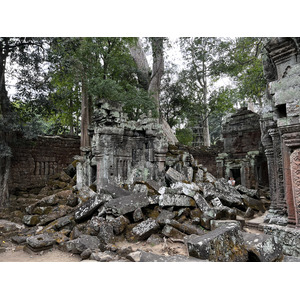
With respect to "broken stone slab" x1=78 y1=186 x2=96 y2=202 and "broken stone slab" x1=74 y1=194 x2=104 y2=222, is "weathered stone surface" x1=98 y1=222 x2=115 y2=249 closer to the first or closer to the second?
→ "broken stone slab" x1=74 y1=194 x2=104 y2=222

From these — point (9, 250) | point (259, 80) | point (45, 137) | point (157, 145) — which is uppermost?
point (259, 80)

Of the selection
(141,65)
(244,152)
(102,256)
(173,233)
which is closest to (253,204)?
(173,233)

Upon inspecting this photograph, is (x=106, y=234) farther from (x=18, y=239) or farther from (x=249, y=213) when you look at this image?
(x=249, y=213)

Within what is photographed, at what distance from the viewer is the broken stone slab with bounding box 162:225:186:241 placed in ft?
13.6

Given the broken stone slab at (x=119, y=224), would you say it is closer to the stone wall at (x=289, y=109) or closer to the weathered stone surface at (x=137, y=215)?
the weathered stone surface at (x=137, y=215)

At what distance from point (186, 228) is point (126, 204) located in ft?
4.21

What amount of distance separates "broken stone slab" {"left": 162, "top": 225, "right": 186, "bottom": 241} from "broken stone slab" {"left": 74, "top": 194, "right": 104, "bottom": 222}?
1.57 metres

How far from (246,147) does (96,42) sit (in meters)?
8.85

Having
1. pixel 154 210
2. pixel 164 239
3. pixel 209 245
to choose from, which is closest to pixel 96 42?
pixel 154 210

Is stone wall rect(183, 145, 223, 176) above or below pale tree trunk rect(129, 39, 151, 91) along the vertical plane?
below

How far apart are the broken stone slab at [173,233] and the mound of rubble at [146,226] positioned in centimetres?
2

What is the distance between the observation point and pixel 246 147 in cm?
1198

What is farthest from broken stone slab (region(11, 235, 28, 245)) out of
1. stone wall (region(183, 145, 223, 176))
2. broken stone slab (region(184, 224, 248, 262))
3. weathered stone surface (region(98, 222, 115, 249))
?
stone wall (region(183, 145, 223, 176))
